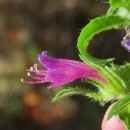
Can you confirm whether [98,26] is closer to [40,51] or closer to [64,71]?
[64,71]

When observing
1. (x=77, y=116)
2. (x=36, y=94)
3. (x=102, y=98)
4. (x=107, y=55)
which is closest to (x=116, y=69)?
(x=102, y=98)

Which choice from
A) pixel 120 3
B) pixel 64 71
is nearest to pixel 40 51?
pixel 64 71

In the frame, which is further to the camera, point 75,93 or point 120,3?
point 75,93

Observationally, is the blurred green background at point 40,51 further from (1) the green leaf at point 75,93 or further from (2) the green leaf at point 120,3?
(2) the green leaf at point 120,3

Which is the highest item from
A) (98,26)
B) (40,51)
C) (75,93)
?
(98,26)

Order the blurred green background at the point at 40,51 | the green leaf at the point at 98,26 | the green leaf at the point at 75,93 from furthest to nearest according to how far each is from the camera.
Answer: the blurred green background at the point at 40,51, the green leaf at the point at 75,93, the green leaf at the point at 98,26

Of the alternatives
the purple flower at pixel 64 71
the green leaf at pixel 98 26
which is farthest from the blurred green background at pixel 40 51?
the green leaf at pixel 98 26
